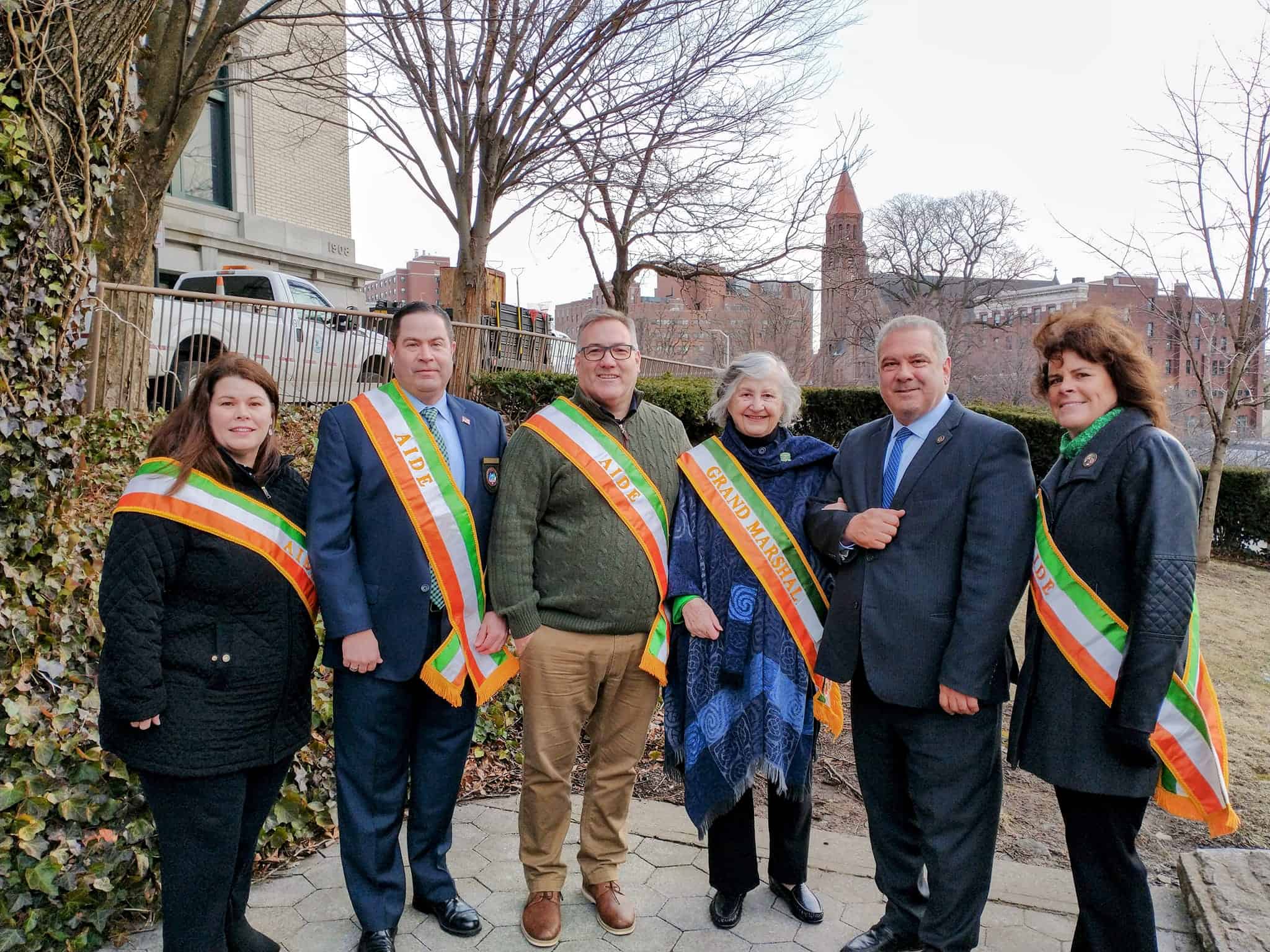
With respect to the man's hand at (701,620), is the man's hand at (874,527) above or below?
above

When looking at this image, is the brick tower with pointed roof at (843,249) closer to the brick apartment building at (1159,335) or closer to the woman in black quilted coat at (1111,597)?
the brick apartment building at (1159,335)

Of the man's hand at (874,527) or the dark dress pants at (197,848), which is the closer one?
the dark dress pants at (197,848)

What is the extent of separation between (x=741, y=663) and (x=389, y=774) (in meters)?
1.11

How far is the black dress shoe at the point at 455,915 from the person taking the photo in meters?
2.63

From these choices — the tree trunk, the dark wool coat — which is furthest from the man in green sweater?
the tree trunk

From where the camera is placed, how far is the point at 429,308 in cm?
257

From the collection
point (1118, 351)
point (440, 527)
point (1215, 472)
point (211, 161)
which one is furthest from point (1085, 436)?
point (211, 161)

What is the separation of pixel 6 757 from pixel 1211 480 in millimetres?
10270

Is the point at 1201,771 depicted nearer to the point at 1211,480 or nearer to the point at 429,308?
the point at 429,308

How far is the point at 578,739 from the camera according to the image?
2.71 meters

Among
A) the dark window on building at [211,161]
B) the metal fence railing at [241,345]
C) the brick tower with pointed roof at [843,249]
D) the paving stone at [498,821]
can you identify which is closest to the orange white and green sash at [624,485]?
the paving stone at [498,821]

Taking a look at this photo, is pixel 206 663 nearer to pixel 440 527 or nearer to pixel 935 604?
pixel 440 527

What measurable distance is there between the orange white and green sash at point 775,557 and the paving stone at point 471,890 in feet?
4.22

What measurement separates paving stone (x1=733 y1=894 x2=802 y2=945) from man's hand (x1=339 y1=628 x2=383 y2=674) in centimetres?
142
